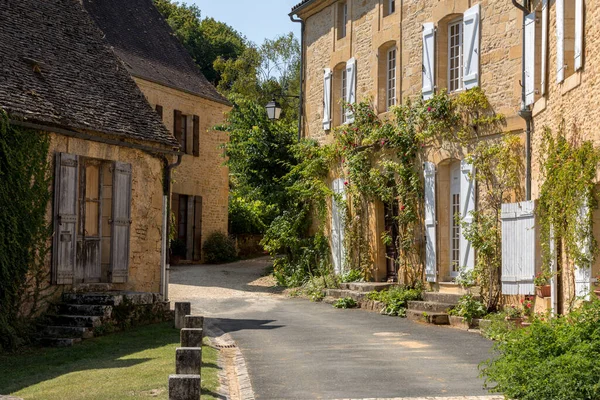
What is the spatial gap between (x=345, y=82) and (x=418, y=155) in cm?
431

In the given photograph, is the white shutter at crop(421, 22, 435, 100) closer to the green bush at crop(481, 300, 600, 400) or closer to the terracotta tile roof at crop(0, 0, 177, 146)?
the terracotta tile roof at crop(0, 0, 177, 146)

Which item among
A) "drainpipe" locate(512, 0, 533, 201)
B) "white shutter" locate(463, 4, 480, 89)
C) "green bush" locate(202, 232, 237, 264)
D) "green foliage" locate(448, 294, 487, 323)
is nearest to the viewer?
"drainpipe" locate(512, 0, 533, 201)

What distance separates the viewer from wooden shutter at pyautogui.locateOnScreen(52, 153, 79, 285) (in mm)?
13523

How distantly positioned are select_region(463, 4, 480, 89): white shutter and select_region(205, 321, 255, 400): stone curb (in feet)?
20.4

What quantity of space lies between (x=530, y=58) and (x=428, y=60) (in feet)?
11.8

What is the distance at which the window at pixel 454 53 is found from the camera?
16.8 meters

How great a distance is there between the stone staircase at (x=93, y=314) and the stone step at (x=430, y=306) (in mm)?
4418

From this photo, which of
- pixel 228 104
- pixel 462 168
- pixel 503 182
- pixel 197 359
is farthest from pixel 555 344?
pixel 228 104

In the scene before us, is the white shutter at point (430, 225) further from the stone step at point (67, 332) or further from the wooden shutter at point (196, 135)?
the wooden shutter at point (196, 135)

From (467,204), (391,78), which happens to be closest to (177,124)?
(391,78)

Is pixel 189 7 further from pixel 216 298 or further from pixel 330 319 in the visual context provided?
pixel 330 319

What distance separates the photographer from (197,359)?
8.02 m

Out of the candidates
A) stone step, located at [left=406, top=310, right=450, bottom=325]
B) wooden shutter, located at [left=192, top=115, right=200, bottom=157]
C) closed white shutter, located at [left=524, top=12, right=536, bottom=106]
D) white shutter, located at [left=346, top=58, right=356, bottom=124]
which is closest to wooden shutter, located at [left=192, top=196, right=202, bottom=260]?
wooden shutter, located at [left=192, top=115, right=200, bottom=157]

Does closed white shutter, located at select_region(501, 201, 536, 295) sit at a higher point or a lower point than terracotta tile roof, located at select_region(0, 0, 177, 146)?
lower
